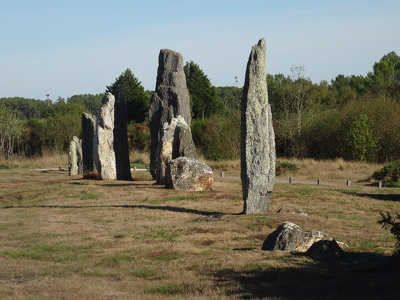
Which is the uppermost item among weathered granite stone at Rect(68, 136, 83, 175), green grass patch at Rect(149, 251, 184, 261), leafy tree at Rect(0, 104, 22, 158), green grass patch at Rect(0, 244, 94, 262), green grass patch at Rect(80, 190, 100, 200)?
leafy tree at Rect(0, 104, 22, 158)

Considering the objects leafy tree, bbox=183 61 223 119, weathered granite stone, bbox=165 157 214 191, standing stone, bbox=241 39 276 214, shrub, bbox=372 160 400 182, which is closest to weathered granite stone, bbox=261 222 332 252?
standing stone, bbox=241 39 276 214

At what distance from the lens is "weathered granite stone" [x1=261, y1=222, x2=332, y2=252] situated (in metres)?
13.8

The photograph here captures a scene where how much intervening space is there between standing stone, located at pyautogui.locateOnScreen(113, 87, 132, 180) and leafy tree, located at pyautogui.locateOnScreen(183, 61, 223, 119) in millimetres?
31650

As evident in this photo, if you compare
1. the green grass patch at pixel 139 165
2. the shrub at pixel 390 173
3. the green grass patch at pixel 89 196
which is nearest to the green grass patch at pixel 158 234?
the green grass patch at pixel 89 196

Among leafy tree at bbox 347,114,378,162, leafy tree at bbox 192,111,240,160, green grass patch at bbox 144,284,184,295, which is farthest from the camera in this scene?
leafy tree at bbox 192,111,240,160

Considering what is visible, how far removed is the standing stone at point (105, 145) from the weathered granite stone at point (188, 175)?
626 centimetres

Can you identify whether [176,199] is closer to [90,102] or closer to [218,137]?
[218,137]

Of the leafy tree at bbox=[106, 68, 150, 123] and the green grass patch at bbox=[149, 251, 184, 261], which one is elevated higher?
the leafy tree at bbox=[106, 68, 150, 123]

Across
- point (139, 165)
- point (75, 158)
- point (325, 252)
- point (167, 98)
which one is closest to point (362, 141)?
point (167, 98)

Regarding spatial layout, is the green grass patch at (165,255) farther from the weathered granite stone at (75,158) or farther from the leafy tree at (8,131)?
the leafy tree at (8,131)

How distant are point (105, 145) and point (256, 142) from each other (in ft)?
46.3

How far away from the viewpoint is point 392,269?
1155cm

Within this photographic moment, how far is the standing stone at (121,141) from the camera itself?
1267 inches

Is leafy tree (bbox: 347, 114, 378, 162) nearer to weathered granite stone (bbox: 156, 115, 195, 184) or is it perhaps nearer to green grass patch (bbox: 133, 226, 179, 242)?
weathered granite stone (bbox: 156, 115, 195, 184)
